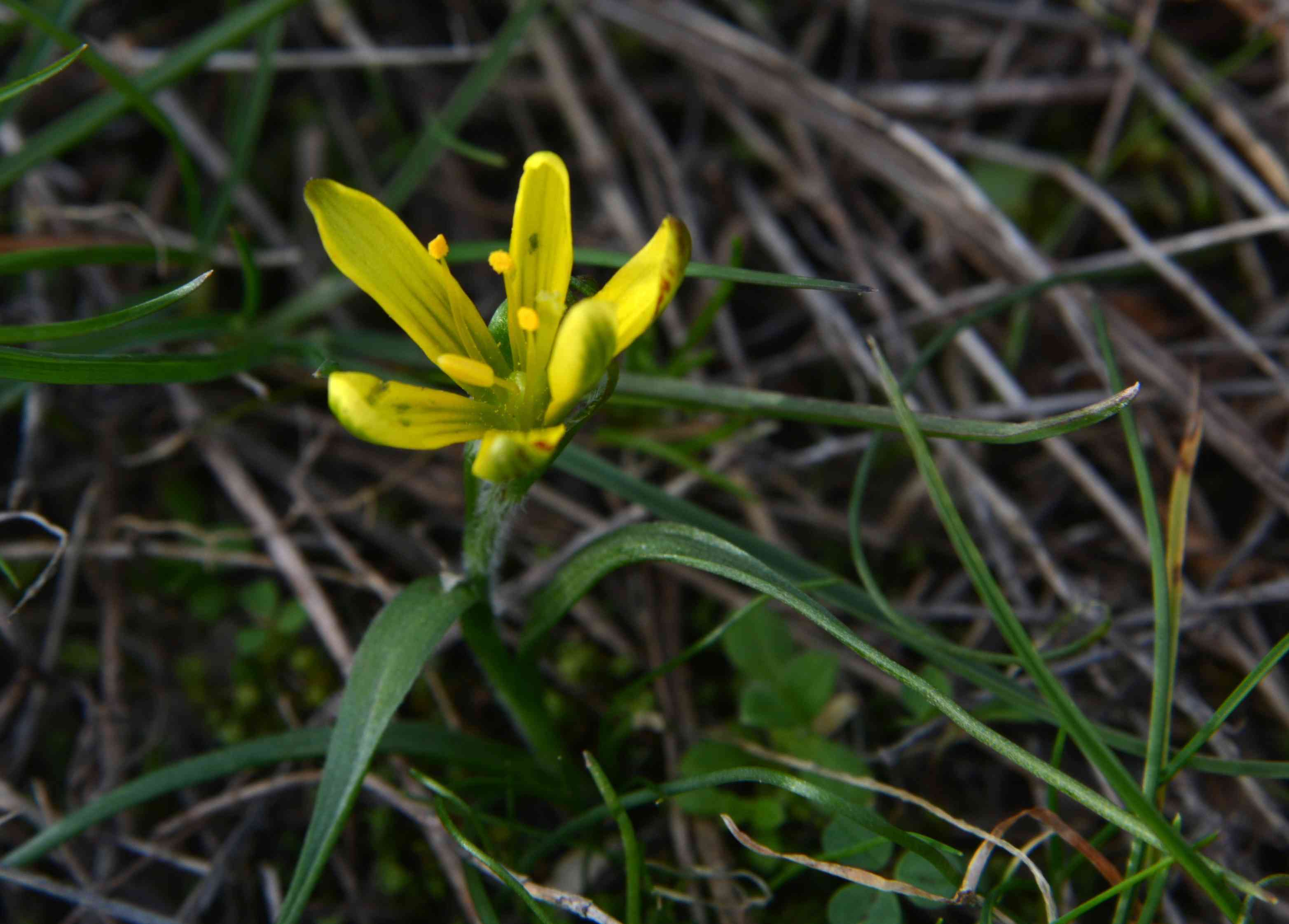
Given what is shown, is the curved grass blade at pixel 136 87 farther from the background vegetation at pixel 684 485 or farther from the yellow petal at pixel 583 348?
the yellow petal at pixel 583 348

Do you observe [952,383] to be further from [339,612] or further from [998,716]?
[339,612]

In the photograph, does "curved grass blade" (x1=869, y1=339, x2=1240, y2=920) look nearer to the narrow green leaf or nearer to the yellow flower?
the yellow flower

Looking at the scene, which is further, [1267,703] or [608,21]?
[608,21]

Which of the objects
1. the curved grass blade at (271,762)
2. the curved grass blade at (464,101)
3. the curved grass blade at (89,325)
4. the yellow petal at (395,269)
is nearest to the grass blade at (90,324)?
the curved grass blade at (89,325)

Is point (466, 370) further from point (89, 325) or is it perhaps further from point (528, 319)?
point (89, 325)

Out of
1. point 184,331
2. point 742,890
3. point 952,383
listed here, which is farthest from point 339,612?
point 952,383
